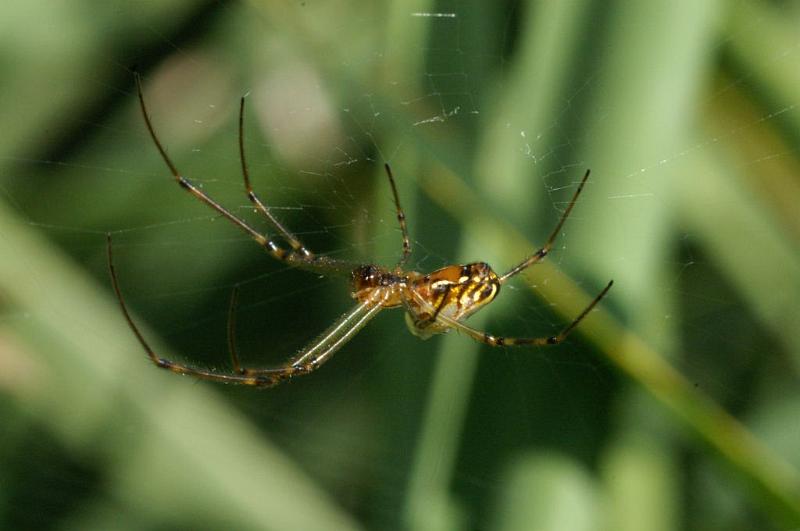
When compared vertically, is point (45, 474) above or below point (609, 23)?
below

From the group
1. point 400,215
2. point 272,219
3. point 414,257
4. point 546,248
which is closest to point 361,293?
point 414,257

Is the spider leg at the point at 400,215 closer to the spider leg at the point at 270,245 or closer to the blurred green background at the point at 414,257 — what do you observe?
the blurred green background at the point at 414,257

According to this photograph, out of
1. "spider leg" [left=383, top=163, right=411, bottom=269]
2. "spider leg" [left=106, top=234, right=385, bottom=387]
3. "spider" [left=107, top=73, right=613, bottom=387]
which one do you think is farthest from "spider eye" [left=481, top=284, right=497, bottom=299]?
"spider leg" [left=106, top=234, right=385, bottom=387]

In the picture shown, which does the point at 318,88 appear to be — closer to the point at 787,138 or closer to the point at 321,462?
the point at 321,462

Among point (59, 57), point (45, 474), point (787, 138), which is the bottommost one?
point (45, 474)

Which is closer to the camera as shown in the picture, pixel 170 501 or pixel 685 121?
pixel 685 121

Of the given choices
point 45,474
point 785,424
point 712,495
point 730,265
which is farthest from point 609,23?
point 45,474

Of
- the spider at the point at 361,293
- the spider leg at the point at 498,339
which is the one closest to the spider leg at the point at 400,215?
the spider at the point at 361,293
